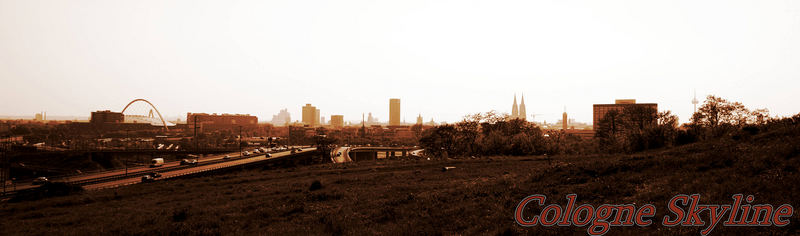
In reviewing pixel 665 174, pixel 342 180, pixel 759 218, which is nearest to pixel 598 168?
pixel 665 174

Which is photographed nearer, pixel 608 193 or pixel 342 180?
pixel 608 193

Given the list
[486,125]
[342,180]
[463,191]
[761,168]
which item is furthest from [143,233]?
[486,125]

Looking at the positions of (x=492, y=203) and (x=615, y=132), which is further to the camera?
(x=615, y=132)

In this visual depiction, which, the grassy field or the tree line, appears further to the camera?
the tree line

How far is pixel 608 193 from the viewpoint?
45.1ft

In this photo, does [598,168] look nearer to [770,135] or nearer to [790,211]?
[790,211]

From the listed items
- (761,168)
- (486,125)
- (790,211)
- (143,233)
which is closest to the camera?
(790,211)

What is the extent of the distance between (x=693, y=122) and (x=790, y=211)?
62.0 meters

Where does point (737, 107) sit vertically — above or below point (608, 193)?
above

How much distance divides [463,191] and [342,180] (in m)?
16.6

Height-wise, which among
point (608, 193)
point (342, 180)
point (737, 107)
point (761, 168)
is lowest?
point (342, 180)

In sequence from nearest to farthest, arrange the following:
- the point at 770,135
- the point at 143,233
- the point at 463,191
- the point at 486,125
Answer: the point at 143,233 → the point at 463,191 → the point at 770,135 → the point at 486,125

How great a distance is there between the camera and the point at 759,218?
9.10 meters

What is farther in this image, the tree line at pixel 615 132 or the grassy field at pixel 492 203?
the tree line at pixel 615 132
